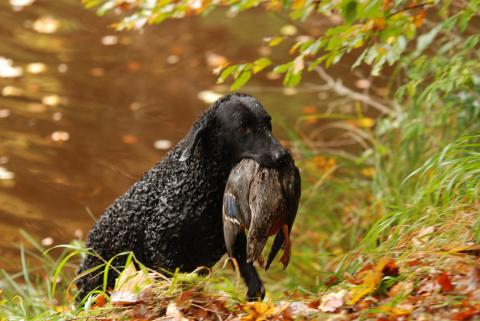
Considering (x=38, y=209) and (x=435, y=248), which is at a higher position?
(x=435, y=248)

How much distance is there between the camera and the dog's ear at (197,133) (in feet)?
11.9

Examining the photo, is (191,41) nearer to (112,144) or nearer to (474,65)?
(112,144)

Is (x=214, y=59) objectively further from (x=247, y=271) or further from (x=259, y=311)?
(x=259, y=311)

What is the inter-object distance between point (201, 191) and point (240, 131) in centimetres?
35

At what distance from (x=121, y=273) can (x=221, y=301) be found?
52 centimetres

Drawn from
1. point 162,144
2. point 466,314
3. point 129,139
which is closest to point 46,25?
point 129,139

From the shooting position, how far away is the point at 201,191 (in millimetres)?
3689

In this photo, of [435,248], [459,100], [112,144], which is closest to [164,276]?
[435,248]

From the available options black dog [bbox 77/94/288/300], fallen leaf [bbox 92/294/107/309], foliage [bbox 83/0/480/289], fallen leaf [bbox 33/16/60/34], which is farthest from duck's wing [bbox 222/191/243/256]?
fallen leaf [bbox 33/16/60/34]

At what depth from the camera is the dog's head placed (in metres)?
3.47

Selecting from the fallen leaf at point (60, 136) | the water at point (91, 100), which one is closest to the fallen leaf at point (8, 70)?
the water at point (91, 100)

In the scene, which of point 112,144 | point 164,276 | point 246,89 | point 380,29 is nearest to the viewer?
point 164,276

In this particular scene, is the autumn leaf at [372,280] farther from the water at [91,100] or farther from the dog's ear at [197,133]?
→ the water at [91,100]

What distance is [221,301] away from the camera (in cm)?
354
